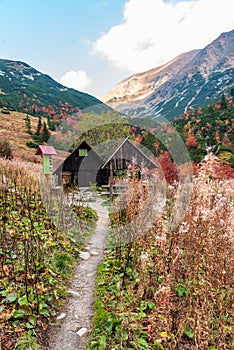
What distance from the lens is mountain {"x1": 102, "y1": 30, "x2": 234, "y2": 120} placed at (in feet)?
314

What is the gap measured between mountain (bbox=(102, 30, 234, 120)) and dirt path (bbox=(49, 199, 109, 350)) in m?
89.7

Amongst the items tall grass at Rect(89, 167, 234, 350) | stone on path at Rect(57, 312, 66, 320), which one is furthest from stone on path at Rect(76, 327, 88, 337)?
stone on path at Rect(57, 312, 66, 320)

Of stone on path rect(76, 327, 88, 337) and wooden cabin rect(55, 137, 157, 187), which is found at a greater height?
wooden cabin rect(55, 137, 157, 187)

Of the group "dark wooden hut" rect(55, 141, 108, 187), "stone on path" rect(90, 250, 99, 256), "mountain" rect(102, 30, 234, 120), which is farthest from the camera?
"mountain" rect(102, 30, 234, 120)

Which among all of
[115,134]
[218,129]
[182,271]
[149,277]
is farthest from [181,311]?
[218,129]

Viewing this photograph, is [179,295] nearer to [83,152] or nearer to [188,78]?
[83,152]

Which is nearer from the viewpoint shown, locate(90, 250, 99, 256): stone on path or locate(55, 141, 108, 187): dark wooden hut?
locate(90, 250, 99, 256): stone on path

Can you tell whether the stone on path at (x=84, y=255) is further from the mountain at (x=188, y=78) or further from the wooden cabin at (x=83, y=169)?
the mountain at (x=188, y=78)

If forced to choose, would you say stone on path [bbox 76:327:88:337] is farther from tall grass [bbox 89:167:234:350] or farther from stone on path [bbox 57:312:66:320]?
stone on path [bbox 57:312:66:320]

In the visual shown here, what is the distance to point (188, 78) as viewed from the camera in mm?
133625

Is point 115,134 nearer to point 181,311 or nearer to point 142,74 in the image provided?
point 181,311

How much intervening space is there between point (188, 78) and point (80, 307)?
144750 millimetres

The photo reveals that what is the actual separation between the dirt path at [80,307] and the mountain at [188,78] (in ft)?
294

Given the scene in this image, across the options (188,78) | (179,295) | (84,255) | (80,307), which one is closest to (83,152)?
(84,255)
